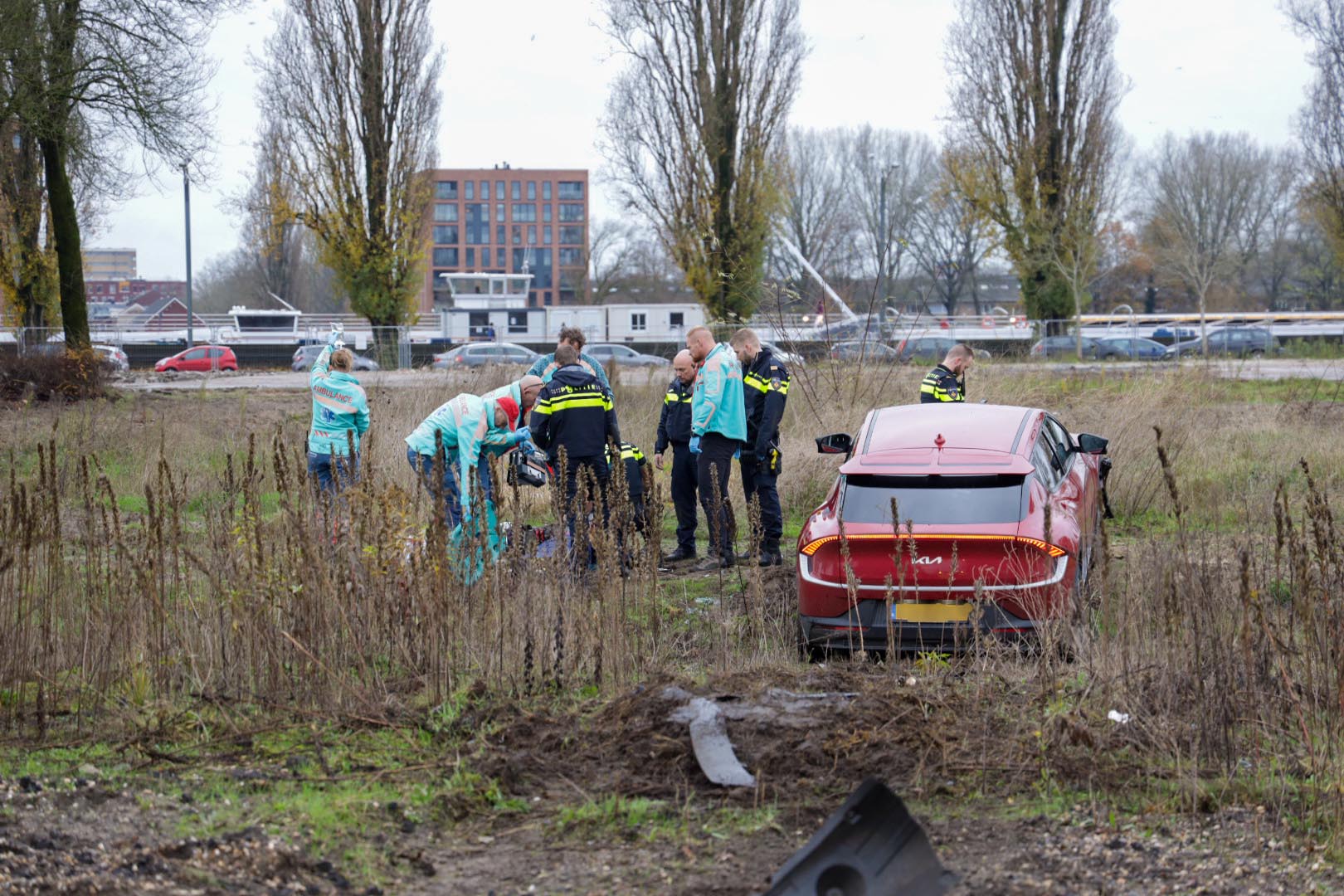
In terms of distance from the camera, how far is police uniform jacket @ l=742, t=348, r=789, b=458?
10070mm

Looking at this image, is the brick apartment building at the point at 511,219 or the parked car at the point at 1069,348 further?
the brick apartment building at the point at 511,219

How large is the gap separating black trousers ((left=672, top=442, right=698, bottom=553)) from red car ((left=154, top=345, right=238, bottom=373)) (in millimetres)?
27907

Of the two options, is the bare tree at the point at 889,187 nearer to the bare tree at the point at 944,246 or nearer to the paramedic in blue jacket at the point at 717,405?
the bare tree at the point at 944,246

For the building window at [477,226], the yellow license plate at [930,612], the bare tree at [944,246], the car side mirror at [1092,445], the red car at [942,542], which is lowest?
the yellow license plate at [930,612]

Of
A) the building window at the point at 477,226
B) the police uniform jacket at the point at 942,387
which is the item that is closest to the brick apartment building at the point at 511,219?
the building window at the point at 477,226

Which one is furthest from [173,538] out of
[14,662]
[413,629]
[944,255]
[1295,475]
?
[944,255]

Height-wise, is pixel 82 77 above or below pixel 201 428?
above

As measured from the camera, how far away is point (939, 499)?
6.82 metres

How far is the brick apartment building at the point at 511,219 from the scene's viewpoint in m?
128

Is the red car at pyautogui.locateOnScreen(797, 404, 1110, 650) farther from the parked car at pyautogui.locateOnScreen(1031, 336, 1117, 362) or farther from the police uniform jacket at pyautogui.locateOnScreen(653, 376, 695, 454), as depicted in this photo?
the parked car at pyautogui.locateOnScreen(1031, 336, 1117, 362)

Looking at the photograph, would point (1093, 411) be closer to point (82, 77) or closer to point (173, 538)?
point (173, 538)

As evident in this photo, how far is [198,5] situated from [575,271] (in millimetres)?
70125

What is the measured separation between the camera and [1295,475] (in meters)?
13.1

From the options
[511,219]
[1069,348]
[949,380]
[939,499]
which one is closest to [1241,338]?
[1069,348]
